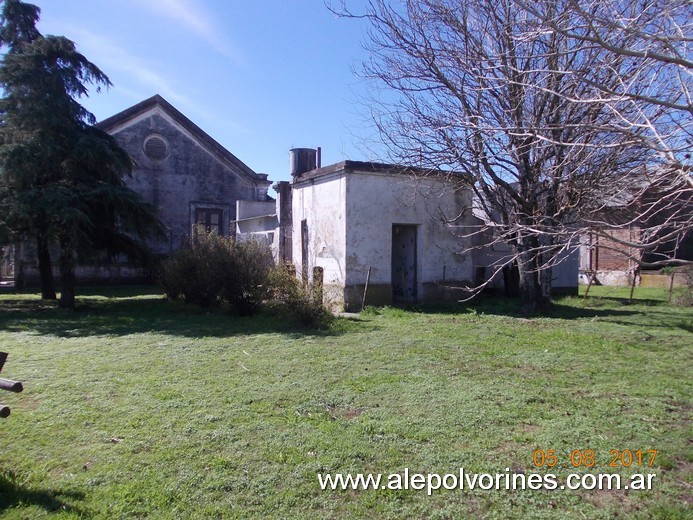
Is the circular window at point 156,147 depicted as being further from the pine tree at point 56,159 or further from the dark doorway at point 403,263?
the dark doorway at point 403,263

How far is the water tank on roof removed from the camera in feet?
57.7

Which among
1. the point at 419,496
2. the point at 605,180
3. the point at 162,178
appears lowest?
the point at 419,496

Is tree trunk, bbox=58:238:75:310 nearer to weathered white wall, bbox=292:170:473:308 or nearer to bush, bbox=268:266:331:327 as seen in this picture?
bush, bbox=268:266:331:327

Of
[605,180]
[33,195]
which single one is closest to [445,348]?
[605,180]

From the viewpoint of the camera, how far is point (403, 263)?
52.0ft

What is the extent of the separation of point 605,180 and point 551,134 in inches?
71.7

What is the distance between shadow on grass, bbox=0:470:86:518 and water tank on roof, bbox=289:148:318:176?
1457cm

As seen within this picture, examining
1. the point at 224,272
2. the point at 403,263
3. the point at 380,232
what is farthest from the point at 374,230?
the point at 224,272

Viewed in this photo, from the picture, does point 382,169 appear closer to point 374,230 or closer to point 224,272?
point 374,230

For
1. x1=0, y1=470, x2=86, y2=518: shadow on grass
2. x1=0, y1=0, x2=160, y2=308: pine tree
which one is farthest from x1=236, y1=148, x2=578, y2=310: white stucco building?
x1=0, y1=470, x2=86, y2=518: shadow on grass

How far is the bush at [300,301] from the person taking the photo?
11039 millimetres

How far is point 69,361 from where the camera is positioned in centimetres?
804

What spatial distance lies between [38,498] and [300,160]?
1490 centimetres

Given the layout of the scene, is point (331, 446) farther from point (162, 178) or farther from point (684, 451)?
point (162, 178)
